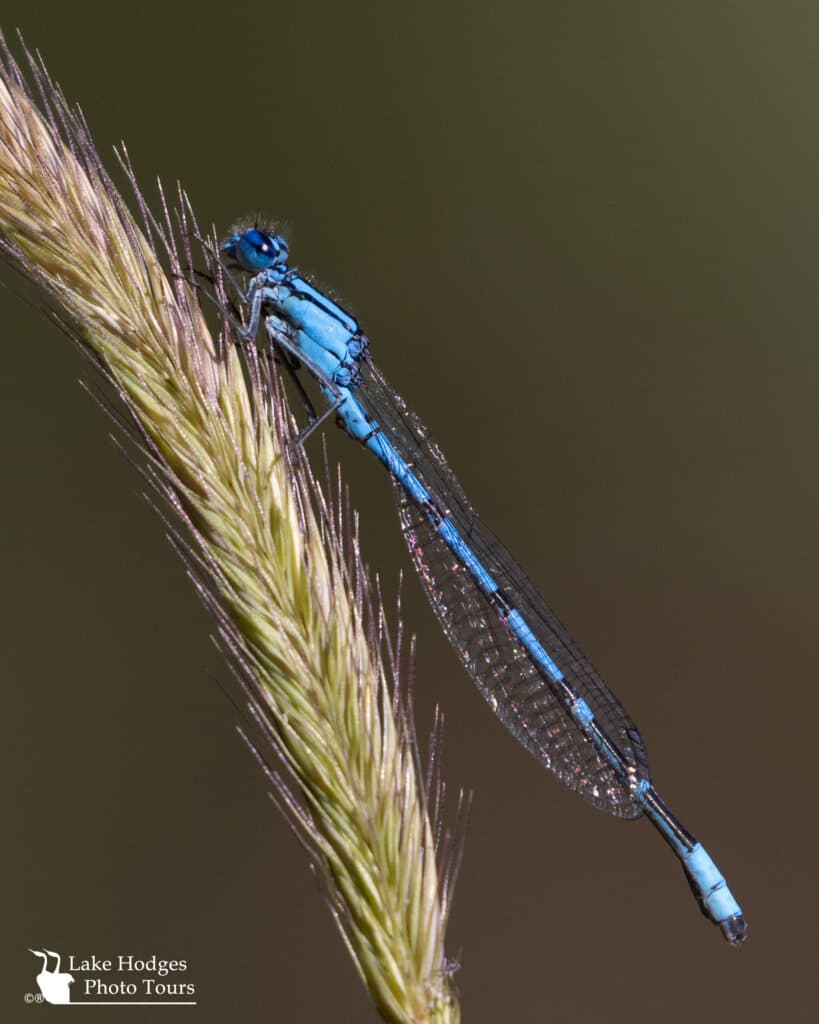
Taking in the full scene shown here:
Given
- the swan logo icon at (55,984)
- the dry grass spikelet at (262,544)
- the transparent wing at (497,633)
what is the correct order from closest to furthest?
the dry grass spikelet at (262,544) → the swan logo icon at (55,984) → the transparent wing at (497,633)

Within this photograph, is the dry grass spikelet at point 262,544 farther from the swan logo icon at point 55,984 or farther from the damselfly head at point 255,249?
the swan logo icon at point 55,984

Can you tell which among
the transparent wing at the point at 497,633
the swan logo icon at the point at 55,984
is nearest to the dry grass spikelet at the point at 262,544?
the transparent wing at the point at 497,633

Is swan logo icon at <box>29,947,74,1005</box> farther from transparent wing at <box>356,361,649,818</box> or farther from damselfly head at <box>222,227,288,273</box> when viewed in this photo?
damselfly head at <box>222,227,288,273</box>

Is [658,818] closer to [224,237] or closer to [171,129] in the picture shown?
[224,237]

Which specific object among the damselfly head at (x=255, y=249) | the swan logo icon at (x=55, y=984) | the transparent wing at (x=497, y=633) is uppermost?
the damselfly head at (x=255, y=249)

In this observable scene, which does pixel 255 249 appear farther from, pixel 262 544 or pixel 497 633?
pixel 262 544

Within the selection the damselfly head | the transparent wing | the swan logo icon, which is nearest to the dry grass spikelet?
the damselfly head

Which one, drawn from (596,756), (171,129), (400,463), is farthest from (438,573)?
(171,129)

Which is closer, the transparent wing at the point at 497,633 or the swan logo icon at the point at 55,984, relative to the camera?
the swan logo icon at the point at 55,984
